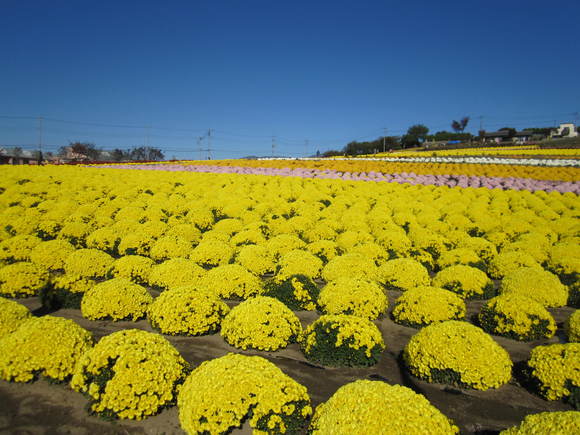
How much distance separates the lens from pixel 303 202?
747 inches

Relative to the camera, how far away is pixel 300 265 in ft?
33.7

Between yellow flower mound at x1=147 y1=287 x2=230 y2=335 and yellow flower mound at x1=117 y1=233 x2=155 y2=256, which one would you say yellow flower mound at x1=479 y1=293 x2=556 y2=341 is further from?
yellow flower mound at x1=117 y1=233 x2=155 y2=256

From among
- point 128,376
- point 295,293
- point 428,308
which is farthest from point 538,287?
point 128,376

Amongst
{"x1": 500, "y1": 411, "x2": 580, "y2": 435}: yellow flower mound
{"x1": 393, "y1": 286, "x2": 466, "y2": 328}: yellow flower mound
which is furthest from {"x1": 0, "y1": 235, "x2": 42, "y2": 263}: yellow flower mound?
{"x1": 500, "y1": 411, "x2": 580, "y2": 435}: yellow flower mound

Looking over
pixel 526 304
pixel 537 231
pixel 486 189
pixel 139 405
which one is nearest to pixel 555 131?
pixel 486 189

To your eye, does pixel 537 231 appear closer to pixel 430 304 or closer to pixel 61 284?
pixel 430 304

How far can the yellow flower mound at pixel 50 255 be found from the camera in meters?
11.1

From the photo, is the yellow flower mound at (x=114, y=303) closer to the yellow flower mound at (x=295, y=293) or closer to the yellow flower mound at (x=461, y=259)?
the yellow flower mound at (x=295, y=293)

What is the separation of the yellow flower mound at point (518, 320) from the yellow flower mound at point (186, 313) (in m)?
5.46

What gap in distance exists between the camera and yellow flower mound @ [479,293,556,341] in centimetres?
781

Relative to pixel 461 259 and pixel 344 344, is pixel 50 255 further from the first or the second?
pixel 461 259

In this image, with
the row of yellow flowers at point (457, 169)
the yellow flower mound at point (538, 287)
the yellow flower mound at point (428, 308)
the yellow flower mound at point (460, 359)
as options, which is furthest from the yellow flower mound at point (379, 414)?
the row of yellow flowers at point (457, 169)

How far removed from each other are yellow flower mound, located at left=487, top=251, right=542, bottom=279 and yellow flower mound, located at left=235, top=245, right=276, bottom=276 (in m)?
6.43

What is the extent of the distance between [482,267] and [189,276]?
8.32 meters
